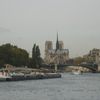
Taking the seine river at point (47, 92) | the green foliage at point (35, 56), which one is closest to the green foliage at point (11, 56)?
the green foliage at point (35, 56)

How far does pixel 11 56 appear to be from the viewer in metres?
133

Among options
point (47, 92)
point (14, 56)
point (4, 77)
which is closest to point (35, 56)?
point (14, 56)

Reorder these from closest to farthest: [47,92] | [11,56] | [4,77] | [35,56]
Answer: [47,92], [4,77], [11,56], [35,56]

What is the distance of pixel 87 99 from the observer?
52094 mm

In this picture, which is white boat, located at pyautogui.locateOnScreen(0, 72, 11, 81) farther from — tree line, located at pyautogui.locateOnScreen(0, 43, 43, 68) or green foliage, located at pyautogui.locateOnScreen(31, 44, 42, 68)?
green foliage, located at pyautogui.locateOnScreen(31, 44, 42, 68)

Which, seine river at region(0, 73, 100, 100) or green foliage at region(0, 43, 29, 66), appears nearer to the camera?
seine river at region(0, 73, 100, 100)

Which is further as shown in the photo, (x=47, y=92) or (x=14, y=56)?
(x=14, y=56)

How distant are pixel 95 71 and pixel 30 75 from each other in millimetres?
74236

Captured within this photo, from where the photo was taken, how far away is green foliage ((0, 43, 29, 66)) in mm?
132500

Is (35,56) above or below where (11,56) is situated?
above

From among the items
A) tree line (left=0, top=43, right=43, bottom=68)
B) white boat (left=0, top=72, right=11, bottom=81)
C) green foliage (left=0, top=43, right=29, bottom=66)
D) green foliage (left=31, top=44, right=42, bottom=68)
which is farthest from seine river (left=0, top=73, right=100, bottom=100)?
green foliage (left=31, top=44, right=42, bottom=68)

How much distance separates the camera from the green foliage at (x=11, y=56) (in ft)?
435

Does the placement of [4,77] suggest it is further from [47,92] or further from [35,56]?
[35,56]

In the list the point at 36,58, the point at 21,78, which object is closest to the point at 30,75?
the point at 21,78
